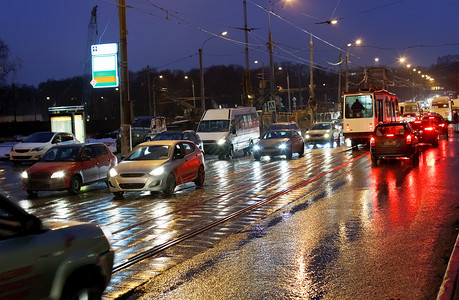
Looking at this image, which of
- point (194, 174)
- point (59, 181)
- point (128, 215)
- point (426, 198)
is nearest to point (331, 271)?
point (128, 215)

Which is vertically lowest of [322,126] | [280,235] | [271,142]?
[280,235]

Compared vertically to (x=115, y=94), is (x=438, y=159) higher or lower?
lower

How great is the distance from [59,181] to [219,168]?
909cm

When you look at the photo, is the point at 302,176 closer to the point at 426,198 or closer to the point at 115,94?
the point at 426,198

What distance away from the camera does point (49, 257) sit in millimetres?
4262

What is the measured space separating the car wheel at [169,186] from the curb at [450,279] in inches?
323

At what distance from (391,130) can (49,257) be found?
62.7 feet

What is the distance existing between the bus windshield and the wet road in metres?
16.2

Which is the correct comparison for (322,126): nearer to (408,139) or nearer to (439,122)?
(439,122)

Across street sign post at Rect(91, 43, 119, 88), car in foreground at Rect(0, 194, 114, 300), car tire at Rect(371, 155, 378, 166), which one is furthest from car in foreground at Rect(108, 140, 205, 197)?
street sign post at Rect(91, 43, 119, 88)

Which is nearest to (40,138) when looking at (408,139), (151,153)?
(151,153)

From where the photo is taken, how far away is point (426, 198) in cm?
1248

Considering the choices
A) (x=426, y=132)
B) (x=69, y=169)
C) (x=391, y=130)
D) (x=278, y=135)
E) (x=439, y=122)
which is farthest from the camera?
(x=439, y=122)

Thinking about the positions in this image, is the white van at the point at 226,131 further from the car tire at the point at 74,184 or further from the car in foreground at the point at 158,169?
the car tire at the point at 74,184
